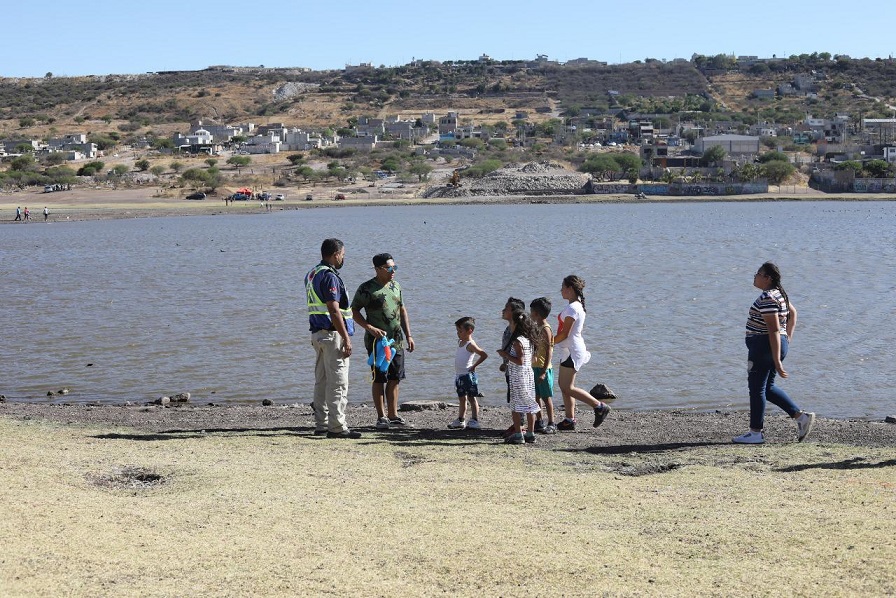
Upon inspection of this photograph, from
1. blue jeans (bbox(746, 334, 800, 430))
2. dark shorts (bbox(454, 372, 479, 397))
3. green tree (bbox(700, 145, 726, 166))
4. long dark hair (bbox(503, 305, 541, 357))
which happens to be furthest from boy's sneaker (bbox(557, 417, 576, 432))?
green tree (bbox(700, 145, 726, 166))

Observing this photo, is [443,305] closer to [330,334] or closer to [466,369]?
[466,369]

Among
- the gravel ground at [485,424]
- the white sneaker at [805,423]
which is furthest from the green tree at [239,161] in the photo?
the white sneaker at [805,423]

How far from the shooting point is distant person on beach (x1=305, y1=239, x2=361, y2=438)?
996 centimetres

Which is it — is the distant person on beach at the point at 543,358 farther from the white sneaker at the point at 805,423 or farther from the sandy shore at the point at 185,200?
the sandy shore at the point at 185,200

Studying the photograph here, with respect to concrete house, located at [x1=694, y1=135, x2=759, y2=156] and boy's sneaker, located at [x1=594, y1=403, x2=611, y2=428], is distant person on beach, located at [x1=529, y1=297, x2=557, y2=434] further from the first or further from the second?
concrete house, located at [x1=694, y1=135, x2=759, y2=156]

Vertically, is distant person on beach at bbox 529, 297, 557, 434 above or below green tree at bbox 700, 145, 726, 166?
below

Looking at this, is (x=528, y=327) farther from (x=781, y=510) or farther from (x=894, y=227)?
(x=894, y=227)

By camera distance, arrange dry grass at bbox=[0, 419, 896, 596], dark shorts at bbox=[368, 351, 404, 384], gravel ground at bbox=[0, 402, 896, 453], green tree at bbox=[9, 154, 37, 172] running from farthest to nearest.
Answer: green tree at bbox=[9, 154, 37, 172], dark shorts at bbox=[368, 351, 404, 384], gravel ground at bbox=[0, 402, 896, 453], dry grass at bbox=[0, 419, 896, 596]

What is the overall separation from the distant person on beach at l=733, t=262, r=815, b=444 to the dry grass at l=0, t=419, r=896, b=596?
370mm

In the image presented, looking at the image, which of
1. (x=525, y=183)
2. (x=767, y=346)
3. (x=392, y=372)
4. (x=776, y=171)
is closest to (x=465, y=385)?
(x=392, y=372)

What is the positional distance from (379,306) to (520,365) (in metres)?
1.52

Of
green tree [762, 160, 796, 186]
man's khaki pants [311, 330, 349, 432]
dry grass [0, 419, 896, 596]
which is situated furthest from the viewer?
green tree [762, 160, 796, 186]

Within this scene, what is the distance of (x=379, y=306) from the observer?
10.8 m

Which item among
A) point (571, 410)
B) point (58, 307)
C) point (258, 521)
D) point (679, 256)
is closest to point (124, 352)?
point (58, 307)
